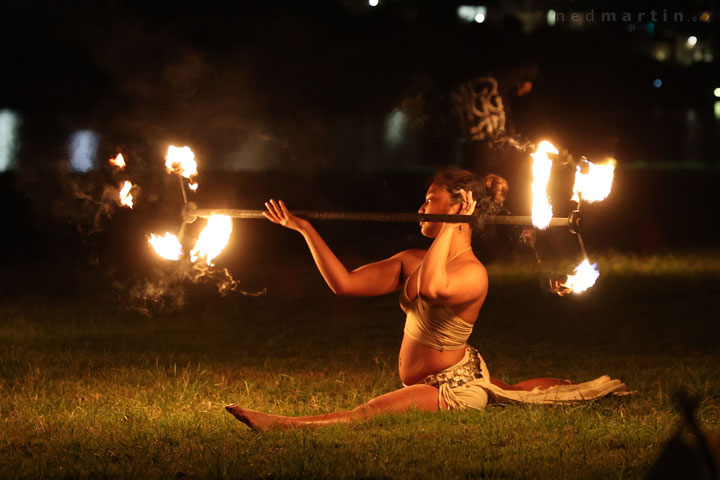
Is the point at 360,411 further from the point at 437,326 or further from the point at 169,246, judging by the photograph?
the point at 169,246

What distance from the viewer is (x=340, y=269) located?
606 cm

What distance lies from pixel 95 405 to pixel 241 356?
2087 millimetres

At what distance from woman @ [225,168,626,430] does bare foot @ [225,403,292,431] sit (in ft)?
0.29

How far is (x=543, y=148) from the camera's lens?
5.79 m

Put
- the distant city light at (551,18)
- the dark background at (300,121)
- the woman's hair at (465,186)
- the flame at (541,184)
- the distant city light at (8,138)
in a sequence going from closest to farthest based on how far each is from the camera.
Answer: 1. the flame at (541,184)
2. the woman's hair at (465,186)
3. the dark background at (300,121)
4. the distant city light at (8,138)
5. the distant city light at (551,18)

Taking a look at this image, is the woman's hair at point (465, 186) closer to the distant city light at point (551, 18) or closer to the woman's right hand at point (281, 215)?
the woman's right hand at point (281, 215)

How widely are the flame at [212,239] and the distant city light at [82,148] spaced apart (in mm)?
13619

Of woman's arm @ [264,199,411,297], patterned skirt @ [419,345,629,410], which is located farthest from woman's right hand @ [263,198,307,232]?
patterned skirt @ [419,345,629,410]

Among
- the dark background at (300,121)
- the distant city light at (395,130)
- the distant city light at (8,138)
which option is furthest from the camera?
the distant city light at (395,130)

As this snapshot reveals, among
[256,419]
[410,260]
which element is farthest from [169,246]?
[410,260]

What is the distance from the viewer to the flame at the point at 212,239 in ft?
20.7

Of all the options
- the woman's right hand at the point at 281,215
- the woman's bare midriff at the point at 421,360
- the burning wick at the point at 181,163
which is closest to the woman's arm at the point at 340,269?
the woman's right hand at the point at 281,215

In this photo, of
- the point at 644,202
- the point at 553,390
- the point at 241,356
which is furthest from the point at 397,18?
the point at 553,390

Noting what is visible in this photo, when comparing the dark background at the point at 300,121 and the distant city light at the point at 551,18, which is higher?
the distant city light at the point at 551,18
